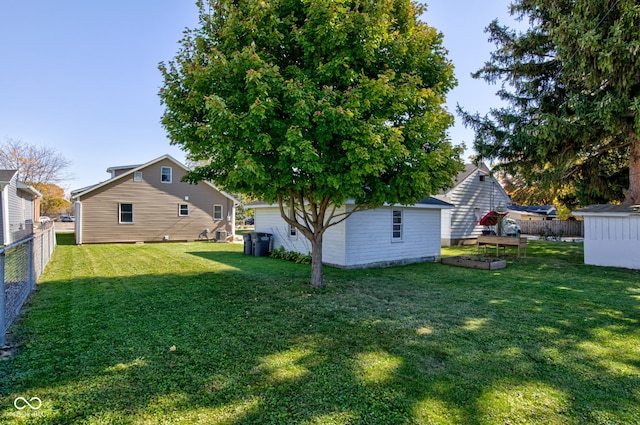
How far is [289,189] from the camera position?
7.04 metres

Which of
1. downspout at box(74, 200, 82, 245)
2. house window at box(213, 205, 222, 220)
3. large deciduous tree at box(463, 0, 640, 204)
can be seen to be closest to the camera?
large deciduous tree at box(463, 0, 640, 204)

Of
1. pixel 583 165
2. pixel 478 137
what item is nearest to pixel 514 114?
→ pixel 478 137

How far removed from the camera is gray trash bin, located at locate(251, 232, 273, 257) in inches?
535

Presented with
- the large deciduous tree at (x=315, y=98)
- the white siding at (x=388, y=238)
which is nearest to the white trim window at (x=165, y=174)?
the white siding at (x=388, y=238)

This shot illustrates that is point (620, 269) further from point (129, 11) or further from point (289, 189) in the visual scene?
point (129, 11)

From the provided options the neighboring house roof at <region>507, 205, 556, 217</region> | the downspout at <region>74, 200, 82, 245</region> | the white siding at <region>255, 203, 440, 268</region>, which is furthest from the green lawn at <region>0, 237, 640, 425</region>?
the neighboring house roof at <region>507, 205, 556, 217</region>

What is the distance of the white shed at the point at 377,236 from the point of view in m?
10.7

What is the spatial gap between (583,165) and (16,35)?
906 inches

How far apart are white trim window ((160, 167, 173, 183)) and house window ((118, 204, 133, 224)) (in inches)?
93.6

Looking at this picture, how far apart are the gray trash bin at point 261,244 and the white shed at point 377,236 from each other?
36 cm

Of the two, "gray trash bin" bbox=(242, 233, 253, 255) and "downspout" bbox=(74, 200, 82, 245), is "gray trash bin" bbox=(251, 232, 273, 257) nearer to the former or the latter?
"gray trash bin" bbox=(242, 233, 253, 255)

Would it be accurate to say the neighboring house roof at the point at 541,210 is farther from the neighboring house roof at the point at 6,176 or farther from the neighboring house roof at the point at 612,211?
the neighboring house roof at the point at 6,176

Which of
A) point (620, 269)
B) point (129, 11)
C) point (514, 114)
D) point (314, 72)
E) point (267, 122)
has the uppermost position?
point (129, 11)

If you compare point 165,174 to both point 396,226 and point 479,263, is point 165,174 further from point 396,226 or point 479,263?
point 479,263
